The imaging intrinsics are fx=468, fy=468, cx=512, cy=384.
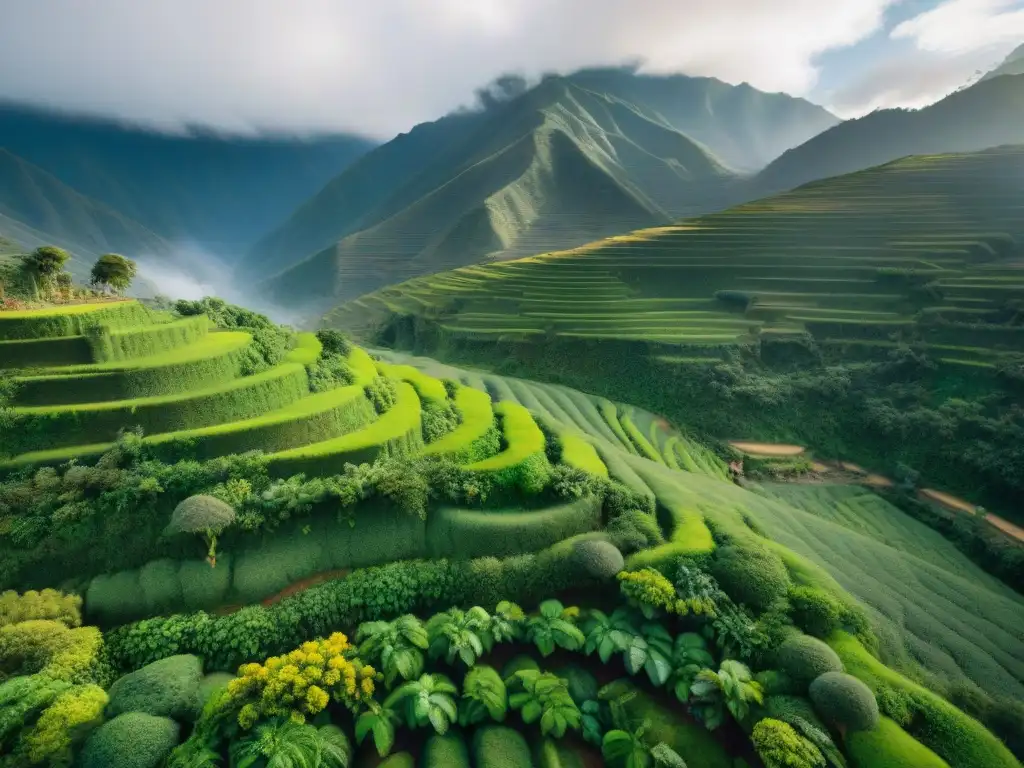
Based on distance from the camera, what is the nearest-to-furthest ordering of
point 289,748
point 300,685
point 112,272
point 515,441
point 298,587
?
point 289,748 < point 300,685 < point 298,587 < point 515,441 < point 112,272

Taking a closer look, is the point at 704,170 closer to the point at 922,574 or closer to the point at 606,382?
the point at 606,382

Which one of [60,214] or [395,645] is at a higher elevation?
[60,214]

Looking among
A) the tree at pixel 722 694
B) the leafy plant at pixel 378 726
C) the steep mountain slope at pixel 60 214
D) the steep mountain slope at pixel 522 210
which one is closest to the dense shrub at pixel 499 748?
the leafy plant at pixel 378 726

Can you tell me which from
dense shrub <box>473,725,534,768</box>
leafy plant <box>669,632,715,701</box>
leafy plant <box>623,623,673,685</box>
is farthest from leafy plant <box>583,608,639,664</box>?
dense shrub <box>473,725,534,768</box>

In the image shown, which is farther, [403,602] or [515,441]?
[515,441]

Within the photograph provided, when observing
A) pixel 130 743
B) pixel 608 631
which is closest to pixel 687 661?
pixel 608 631

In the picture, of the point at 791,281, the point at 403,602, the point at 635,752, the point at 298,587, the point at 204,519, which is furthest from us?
the point at 791,281

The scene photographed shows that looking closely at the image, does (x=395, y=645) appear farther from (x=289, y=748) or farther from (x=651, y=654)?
(x=651, y=654)
